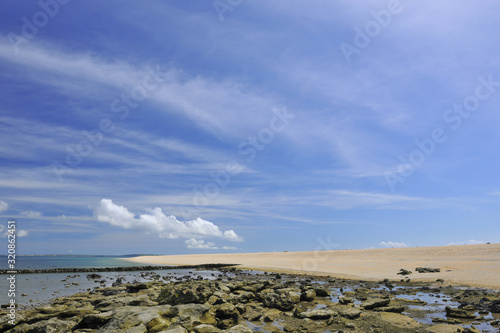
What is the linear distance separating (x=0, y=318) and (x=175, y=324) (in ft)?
36.1

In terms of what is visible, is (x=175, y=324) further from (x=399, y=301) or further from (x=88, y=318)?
(x=399, y=301)

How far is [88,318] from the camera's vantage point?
15555 millimetres

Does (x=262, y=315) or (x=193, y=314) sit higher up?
(x=193, y=314)

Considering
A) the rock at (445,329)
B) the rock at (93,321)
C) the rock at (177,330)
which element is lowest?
the rock at (445,329)

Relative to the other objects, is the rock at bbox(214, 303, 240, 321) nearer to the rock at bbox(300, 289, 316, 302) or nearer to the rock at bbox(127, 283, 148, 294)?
the rock at bbox(300, 289, 316, 302)

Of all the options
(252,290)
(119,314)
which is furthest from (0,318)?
(252,290)

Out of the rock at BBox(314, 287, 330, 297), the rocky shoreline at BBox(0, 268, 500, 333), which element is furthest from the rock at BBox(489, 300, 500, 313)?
the rock at BBox(314, 287, 330, 297)

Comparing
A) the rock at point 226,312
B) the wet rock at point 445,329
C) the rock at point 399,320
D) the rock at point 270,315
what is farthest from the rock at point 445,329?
the rock at point 226,312

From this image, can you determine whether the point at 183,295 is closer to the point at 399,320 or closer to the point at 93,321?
the point at 93,321

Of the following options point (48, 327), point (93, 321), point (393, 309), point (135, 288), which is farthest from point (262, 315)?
point (135, 288)

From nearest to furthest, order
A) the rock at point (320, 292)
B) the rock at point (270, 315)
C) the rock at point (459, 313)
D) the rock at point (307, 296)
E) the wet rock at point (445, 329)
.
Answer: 1. the wet rock at point (445, 329)
2. the rock at point (459, 313)
3. the rock at point (270, 315)
4. the rock at point (307, 296)
5. the rock at point (320, 292)

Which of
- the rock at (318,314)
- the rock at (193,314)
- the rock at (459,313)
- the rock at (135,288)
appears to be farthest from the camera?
the rock at (135,288)

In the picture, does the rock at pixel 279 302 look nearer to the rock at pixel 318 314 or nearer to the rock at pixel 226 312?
the rock at pixel 318 314

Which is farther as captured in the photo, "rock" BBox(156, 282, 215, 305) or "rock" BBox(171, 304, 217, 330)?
"rock" BBox(156, 282, 215, 305)
